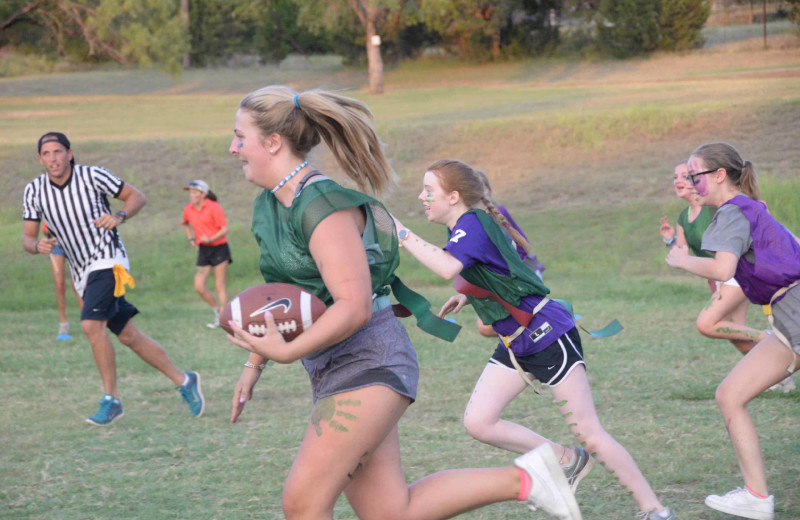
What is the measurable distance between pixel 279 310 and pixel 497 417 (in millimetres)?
1830

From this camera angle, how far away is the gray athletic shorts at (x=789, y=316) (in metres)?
4.28

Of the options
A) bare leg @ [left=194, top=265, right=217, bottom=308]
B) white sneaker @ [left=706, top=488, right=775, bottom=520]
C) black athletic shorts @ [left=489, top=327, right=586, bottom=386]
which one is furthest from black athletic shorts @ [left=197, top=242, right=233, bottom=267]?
white sneaker @ [left=706, top=488, right=775, bottom=520]

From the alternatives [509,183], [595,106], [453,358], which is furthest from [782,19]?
[453,358]

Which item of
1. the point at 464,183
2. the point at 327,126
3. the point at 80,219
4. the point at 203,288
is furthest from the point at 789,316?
the point at 203,288

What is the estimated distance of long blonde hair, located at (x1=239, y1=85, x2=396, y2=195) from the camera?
3.15 meters

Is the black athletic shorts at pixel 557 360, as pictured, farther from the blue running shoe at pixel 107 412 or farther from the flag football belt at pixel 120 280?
the blue running shoe at pixel 107 412

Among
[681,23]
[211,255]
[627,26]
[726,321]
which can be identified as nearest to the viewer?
[726,321]

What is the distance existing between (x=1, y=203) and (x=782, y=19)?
3038 centimetres

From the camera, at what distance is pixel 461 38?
157 ft

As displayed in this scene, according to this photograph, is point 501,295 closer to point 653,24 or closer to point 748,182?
point 748,182

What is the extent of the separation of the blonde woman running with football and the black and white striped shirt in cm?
396

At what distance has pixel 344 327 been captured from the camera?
2863mm

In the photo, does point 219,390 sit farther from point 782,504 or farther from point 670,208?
point 670,208

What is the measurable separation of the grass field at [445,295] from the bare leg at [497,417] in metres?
0.43
